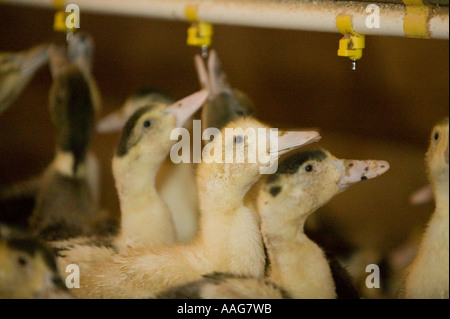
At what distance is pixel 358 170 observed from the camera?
128 centimetres

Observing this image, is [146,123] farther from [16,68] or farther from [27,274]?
[16,68]

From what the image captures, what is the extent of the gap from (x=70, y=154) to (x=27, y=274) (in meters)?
0.83

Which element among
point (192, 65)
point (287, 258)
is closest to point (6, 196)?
point (192, 65)

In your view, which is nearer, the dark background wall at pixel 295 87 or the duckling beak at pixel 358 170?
the duckling beak at pixel 358 170

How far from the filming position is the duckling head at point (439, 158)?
1.24m

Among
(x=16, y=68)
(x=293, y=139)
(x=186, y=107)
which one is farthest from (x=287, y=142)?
(x=16, y=68)

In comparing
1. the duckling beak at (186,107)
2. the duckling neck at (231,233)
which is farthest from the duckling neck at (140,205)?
the duckling neck at (231,233)

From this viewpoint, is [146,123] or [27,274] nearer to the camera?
[27,274]

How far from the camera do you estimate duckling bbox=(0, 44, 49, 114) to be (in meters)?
2.03

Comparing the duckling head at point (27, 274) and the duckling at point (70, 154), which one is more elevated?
the duckling at point (70, 154)

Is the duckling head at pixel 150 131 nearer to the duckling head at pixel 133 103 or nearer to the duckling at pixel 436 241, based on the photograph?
the duckling head at pixel 133 103

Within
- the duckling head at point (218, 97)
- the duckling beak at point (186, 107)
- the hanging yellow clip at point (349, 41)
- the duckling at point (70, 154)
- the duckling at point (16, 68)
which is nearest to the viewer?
the hanging yellow clip at point (349, 41)

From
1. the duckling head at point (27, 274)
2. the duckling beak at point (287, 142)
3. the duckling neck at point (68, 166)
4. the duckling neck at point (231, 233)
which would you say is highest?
the duckling neck at point (68, 166)

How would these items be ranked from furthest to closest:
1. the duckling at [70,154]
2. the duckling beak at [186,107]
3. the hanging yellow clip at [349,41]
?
the duckling at [70,154], the duckling beak at [186,107], the hanging yellow clip at [349,41]
